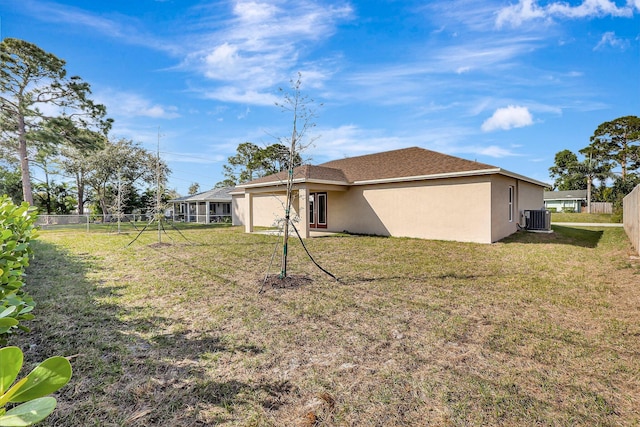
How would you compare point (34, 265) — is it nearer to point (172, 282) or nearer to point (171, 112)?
point (172, 282)

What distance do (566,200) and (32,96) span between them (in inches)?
2132

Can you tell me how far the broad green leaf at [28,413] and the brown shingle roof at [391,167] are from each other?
1236cm

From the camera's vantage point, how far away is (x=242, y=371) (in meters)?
3.04

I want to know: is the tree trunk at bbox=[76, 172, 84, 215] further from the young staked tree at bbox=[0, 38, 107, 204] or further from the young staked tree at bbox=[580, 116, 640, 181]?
the young staked tree at bbox=[580, 116, 640, 181]

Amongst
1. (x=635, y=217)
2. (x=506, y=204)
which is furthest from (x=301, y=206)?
(x=635, y=217)

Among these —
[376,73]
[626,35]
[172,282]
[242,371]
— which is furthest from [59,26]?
[626,35]

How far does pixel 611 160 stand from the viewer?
3023 cm

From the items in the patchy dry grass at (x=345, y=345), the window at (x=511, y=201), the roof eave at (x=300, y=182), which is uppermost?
the roof eave at (x=300, y=182)

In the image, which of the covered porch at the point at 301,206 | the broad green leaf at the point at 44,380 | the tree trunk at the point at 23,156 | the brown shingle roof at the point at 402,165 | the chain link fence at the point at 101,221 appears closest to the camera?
the broad green leaf at the point at 44,380

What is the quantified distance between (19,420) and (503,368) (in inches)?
145

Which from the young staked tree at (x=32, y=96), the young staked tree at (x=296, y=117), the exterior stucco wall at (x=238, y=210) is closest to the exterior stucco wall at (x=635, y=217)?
the young staked tree at (x=296, y=117)

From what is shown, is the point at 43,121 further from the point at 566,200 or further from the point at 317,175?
the point at 566,200

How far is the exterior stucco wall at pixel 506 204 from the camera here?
11.3 m

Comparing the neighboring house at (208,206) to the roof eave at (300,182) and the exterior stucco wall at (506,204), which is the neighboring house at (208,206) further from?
the exterior stucco wall at (506,204)
